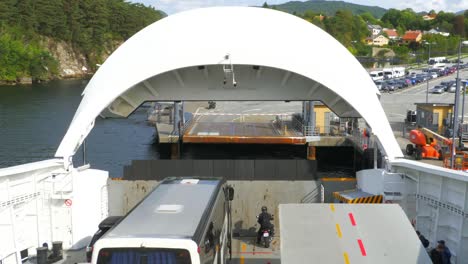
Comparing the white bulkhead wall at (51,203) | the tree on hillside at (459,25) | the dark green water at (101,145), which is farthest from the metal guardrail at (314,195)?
the tree on hillside at (459,25)

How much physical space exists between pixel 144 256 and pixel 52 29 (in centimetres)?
11220

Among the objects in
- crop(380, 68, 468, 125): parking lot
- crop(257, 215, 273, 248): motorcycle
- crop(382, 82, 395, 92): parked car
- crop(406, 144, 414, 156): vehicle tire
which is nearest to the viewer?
crop(257, 215, 273, 248): motorcycle

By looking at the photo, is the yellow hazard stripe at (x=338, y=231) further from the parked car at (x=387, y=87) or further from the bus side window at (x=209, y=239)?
the parked car at (x=387, y=87)

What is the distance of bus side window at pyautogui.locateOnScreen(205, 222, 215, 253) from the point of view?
7780 mm

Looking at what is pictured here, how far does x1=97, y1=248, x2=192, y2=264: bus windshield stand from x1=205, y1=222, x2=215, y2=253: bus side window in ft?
2.79

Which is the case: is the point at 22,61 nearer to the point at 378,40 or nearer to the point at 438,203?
the point at 438,203

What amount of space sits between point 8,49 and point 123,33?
1552 inches

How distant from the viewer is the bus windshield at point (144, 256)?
6.83 metres

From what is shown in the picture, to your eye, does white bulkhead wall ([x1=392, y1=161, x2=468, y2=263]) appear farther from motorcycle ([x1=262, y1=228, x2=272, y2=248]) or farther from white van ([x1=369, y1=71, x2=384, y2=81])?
white van ([x1=369, y1=71, x2=384, y2=81])

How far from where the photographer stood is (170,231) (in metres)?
7.19

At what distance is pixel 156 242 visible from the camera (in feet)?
22.4

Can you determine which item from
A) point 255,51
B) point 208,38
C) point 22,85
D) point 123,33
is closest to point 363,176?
point 255,51

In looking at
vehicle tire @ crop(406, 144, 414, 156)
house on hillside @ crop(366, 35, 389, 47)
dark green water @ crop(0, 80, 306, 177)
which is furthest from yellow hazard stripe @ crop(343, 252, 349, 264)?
house on hillside @ crop(366, 35, 389, 47)

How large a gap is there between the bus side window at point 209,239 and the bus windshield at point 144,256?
85 centimetres
